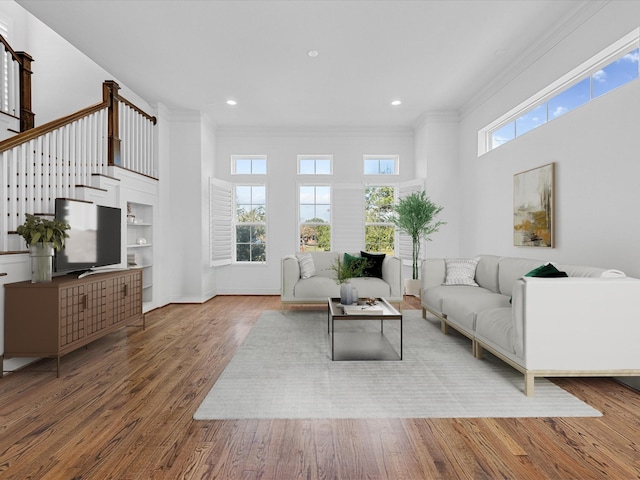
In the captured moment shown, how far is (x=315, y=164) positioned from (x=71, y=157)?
405 cm

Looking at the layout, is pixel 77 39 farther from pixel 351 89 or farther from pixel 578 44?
pixel 578 44

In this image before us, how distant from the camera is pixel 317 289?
4.92 meters

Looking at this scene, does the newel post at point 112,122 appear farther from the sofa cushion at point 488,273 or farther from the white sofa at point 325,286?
the sofa cushion at point 488,273

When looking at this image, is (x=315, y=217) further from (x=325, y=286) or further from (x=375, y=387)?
(x=375, y=387)

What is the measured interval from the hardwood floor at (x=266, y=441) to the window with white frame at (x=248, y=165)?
4.74 metres

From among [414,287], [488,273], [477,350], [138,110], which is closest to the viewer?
[477,350]

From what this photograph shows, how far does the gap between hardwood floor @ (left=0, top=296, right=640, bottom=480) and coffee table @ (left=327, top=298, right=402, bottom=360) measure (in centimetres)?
110

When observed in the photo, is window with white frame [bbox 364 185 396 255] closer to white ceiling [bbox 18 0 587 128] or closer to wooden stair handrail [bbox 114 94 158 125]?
white ceiling [bbox 18 0 587 128]

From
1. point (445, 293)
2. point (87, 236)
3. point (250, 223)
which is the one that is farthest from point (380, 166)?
point (87, 236)

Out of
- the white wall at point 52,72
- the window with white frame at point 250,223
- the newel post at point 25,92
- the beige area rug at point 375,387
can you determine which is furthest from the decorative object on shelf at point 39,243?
the window with white frame at point 250,223

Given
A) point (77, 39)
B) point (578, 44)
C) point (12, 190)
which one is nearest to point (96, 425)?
point (12, 190)

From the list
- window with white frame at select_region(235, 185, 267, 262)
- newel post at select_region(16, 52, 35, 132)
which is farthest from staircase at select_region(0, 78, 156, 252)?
window with white frame at select_region(235, 185, 267, 262)

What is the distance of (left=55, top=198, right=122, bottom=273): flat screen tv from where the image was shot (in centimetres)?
331

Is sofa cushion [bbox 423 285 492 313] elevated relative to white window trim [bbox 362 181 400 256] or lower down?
lower down
